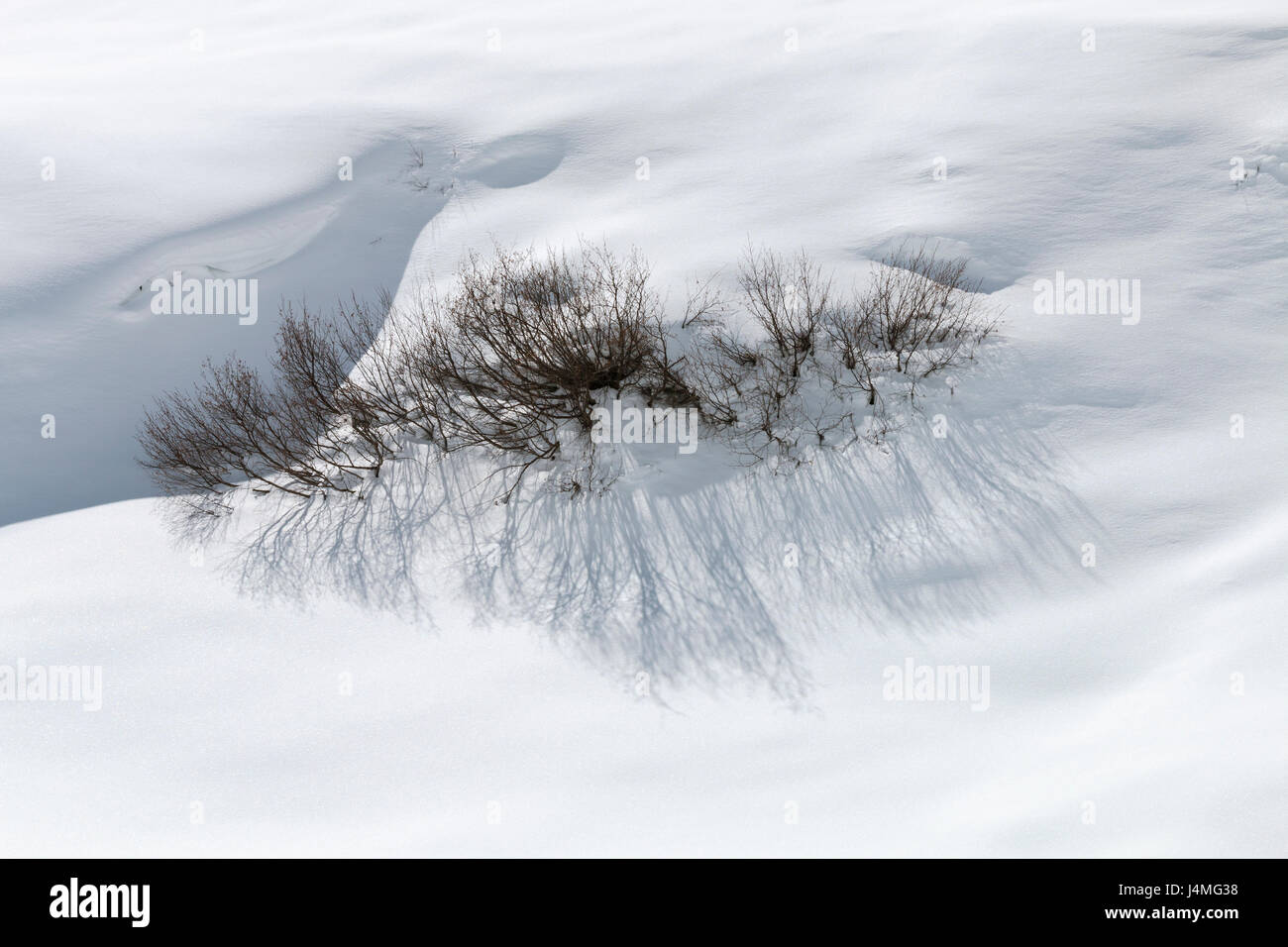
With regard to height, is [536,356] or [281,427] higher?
[536,356]

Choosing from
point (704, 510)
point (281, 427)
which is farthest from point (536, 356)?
point (281, 427)

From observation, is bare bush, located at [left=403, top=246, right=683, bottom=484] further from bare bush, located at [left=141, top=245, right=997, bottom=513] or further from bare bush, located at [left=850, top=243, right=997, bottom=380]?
bare bush, located at [left=850, top=243, right=997, bottom=380]

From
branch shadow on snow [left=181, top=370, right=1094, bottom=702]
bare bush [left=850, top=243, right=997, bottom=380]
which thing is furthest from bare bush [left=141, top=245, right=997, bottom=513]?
branch shadow on snow [left=181, top=370, right=1094, bottom=702]

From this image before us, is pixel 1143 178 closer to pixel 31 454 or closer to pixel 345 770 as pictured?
pixel 345 770

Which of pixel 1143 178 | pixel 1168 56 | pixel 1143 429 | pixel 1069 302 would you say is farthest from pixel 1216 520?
pixel 1168 56

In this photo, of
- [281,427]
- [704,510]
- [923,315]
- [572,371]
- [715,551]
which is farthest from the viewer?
[281,427]

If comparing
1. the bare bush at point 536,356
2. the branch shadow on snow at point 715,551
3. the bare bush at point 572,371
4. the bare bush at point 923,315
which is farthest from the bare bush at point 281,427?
the bare bush at point 923,315

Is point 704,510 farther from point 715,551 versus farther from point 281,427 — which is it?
point 281,427
